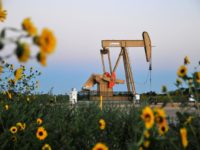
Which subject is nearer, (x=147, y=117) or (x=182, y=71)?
(x=147, y=117)

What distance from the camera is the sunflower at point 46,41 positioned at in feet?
3.31

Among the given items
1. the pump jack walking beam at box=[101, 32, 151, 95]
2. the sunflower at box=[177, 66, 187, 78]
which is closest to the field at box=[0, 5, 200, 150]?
the sunflower at box=[177, 66, 187, 78]

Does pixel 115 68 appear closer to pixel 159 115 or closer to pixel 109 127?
pixel 109 127

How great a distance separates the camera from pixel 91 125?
12.8ft

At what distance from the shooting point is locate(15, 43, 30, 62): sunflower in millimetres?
987

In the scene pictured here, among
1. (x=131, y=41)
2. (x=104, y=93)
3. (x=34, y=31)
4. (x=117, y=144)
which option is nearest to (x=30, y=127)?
(x=117, y=144)

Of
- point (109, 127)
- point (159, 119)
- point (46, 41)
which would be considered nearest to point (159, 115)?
point (159, 119)

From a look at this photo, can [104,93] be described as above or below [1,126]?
above

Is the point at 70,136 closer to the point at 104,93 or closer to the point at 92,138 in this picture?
the point at 92,138

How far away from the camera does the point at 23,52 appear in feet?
3.25

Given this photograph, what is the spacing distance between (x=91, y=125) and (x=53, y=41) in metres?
2.94

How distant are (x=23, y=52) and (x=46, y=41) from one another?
0.26 ft

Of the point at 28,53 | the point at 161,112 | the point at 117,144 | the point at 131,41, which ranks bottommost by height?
the point at 117,144

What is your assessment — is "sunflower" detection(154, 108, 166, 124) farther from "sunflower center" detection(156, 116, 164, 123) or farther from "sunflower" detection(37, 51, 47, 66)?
"sunflower" detection(37, 51, 47, 66)
